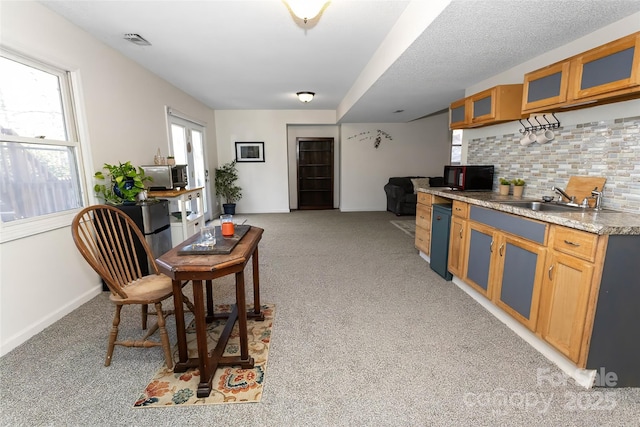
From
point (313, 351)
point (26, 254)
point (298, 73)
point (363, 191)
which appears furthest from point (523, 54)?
point (363, 191)

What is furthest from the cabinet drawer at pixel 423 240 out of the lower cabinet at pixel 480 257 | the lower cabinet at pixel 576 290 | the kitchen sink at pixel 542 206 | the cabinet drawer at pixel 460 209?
the lower cabinet at pixel 576 290

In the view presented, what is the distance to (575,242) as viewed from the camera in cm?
169

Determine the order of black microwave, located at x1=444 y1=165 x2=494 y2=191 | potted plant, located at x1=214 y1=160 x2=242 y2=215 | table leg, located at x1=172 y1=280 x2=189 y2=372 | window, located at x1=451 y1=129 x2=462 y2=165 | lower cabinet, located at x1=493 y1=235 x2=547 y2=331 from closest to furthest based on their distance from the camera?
table leg, located at x1=172 y1=280 x2=189 y2=372, lower cabinet, located at x1=493 y1=235 x2=547 y2=331, black microwave, located at x1=444 y1=165 x2=494 y2=191, potted plant, located at x1=214 y1=160 x2=242 y2=215, window, located at x1=451 y1=129 x2=462 y2=165

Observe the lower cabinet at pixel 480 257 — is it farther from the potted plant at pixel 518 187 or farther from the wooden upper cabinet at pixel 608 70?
the wooden upper cabinet at pixel 608 70

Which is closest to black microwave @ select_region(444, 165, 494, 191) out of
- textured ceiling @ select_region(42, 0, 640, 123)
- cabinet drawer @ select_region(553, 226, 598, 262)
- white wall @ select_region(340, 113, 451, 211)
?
textured ceiling @ select_region(42, 0, 640, 123)

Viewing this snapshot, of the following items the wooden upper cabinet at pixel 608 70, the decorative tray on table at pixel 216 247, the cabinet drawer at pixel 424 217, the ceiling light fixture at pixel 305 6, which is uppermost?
the ceiling light fixture at pixel 305 6

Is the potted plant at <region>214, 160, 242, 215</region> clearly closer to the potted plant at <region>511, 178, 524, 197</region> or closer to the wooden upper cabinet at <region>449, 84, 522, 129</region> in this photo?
the wooden upper cabinet at <region>449, 84, 522, 129</region>

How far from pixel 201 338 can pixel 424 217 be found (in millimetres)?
2970

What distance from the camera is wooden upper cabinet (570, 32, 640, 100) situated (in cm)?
170

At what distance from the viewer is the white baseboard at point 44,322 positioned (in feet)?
6.59

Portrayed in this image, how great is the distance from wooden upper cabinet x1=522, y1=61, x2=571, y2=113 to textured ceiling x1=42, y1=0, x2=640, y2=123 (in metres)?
0.27

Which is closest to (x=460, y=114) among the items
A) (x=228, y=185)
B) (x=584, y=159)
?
(x=584, y=159)

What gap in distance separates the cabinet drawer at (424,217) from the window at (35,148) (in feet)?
12.1

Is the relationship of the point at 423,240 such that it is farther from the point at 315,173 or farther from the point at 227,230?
the point at 315,173
